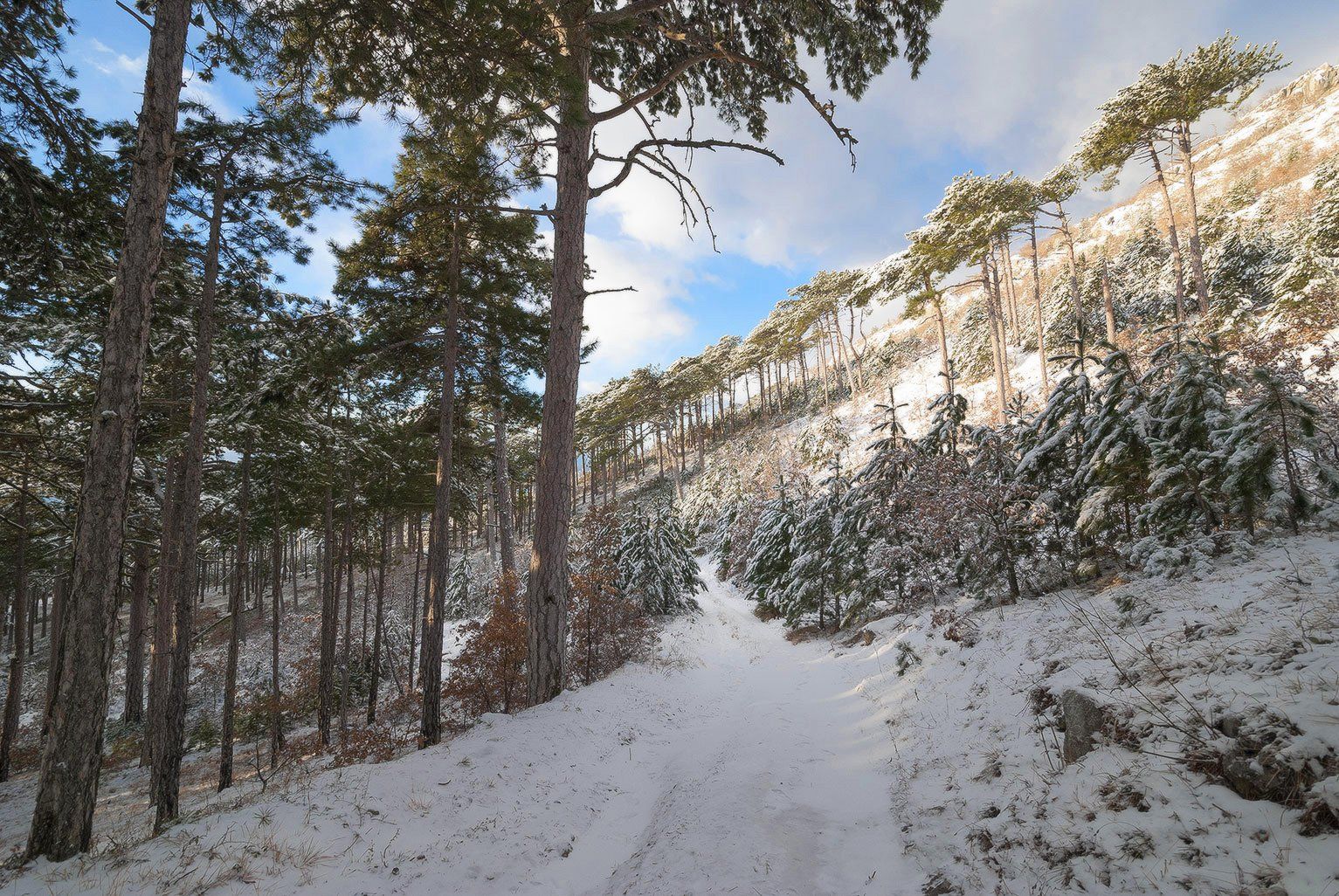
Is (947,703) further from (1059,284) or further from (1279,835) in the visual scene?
(1059,284)

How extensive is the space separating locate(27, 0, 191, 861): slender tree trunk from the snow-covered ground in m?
0.52

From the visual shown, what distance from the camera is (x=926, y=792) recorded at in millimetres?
4172

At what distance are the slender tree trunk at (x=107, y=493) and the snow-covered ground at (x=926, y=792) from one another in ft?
1.71

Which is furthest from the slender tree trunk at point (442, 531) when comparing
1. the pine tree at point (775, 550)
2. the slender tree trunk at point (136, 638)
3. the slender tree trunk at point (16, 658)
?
the slender tree trunk at point (16, 658)

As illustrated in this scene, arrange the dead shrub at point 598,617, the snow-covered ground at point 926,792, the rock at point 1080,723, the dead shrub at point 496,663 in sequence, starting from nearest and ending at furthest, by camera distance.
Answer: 1. the snow-covered ground at point 926,792
2. the rock at point 1080,723
3. the dead shrub at point 496,663
4. the dead shrub at point 598,617

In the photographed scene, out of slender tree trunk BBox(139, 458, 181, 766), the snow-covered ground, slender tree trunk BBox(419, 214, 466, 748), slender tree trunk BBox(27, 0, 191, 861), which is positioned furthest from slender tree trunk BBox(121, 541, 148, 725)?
the snow-covered ground

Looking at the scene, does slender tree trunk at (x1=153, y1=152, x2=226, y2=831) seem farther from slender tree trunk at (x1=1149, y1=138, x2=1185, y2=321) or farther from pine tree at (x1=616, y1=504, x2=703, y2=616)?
slender tree trunk at (x1=1149, y1=138, x2=1185, y2=321)

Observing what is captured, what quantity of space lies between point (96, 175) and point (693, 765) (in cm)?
1140

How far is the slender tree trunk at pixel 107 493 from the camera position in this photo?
14.0 feet

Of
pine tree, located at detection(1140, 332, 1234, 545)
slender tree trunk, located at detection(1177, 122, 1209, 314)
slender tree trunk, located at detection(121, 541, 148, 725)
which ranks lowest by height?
slender tree trunk, located at detection(121, 541, 148, 725)

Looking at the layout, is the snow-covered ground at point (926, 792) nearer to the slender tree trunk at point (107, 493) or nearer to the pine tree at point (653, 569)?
the slender tree trunk at point (107, 493)

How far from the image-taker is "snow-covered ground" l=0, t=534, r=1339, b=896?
2.58m

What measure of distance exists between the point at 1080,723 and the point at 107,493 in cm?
873

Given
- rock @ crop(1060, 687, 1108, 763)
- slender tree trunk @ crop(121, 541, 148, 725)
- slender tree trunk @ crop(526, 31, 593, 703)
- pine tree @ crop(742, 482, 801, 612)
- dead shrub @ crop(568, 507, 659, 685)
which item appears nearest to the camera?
rock @ crop(1060, 687, 1108, 763)
